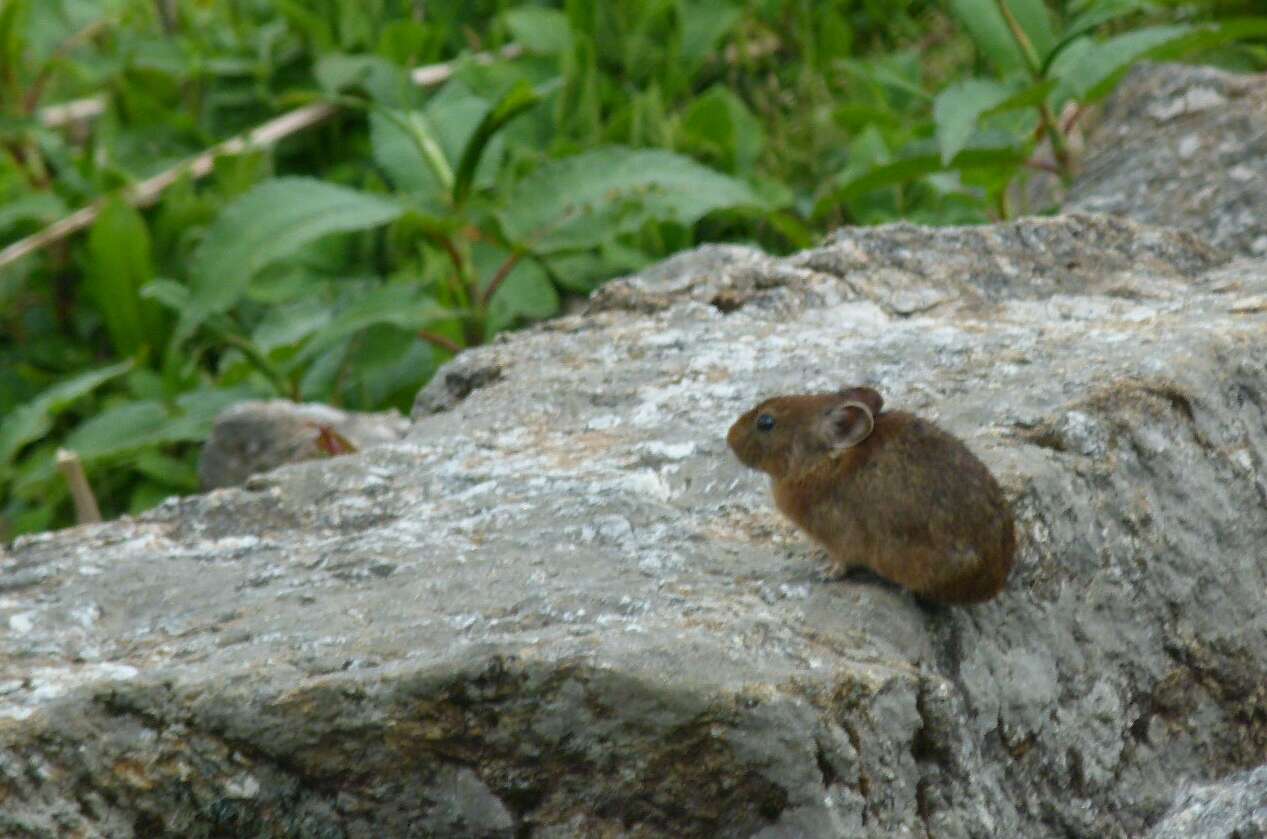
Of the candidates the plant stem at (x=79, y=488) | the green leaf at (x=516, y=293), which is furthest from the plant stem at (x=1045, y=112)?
the plant stem at (x=79, y=488)

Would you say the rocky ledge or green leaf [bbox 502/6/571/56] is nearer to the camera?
the rocky ledge

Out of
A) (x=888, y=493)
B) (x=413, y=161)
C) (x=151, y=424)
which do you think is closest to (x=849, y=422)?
(x=888, y=493)

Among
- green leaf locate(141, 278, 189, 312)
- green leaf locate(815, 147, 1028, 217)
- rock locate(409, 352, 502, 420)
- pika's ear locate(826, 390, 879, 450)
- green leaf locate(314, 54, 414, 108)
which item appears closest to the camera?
pika's ear locate(826, 390, 879, 450)

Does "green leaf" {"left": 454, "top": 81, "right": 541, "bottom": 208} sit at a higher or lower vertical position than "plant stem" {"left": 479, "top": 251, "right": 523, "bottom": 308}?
higher

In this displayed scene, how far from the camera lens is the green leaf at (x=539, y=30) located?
7.25 meters

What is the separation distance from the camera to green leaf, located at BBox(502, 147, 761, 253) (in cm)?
577

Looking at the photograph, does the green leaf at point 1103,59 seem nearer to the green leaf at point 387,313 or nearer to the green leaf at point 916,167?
→ the green leaf at point 916,167

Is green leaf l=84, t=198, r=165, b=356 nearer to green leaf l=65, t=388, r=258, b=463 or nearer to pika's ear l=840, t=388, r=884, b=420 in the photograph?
green leaf l=65, t=388, r=258, b=463

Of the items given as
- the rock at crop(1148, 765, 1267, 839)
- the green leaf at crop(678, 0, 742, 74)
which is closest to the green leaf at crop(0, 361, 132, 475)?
the green leaf at crop(678, 0, 742, 74)

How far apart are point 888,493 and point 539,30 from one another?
462 centimetres

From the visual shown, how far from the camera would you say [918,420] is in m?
3.12

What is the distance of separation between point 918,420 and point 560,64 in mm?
4361

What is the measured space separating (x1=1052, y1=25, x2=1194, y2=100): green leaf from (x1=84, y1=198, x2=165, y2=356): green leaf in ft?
10.8

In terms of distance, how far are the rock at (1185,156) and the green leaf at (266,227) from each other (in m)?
2.16
